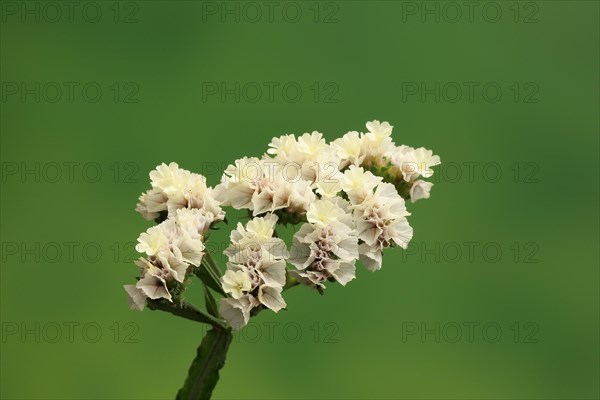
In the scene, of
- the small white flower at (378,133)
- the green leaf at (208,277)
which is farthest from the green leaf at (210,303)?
the small white flower at (378,133)

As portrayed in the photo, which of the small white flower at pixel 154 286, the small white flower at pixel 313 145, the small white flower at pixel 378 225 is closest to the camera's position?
the small white flower at pixel 154 286

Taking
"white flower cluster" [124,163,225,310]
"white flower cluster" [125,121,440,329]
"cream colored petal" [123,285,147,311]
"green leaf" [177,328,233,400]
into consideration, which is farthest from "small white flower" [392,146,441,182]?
"cream colored petal" [123,285,147,311]

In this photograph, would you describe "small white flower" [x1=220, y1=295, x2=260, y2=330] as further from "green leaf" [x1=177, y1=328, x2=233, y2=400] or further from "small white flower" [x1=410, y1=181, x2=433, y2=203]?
"small white flower" [x1=410, y1=181, x2=433, y2=203]

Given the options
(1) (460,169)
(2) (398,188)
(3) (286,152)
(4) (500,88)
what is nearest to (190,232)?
(3) (286,152)

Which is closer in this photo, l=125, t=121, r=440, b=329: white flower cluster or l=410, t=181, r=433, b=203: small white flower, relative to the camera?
l=125, t=121, r=440, b=329: white flower cluster

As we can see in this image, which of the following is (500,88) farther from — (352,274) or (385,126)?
(352,274)

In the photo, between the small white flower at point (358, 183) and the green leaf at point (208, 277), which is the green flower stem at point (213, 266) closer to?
the green leaf at point (208, 277)

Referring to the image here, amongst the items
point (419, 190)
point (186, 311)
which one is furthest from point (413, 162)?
point (186, 311)
